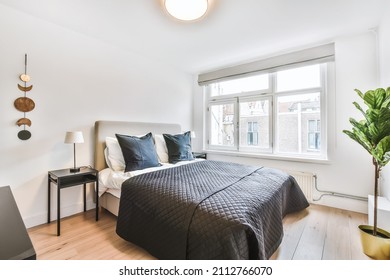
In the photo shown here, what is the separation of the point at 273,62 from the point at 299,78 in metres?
0.50

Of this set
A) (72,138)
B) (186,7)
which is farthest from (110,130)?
(186,7)

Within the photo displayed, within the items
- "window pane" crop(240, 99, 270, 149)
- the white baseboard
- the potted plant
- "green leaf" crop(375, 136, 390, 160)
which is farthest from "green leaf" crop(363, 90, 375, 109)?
the white baseboard

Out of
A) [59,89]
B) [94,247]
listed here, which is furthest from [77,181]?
[59,89]

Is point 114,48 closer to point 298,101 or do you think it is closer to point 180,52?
point 180,52

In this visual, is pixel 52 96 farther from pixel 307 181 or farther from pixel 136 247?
pixel 307 181

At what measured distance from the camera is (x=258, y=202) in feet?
4.64

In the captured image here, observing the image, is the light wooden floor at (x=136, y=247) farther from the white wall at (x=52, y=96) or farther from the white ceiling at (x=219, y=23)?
the white ceiling at (x=219, y=23)

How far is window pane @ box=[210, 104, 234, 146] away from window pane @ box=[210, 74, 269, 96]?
0.31 m

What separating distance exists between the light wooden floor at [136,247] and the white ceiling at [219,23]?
2.38 m

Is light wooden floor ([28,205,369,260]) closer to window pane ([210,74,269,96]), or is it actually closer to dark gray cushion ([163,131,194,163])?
dark gray cushion ([163,131,194,163])

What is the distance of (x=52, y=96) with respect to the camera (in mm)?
2197

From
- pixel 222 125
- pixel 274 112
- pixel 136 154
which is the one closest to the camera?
pixel 136 154

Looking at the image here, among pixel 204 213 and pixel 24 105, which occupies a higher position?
pixel 24 105
